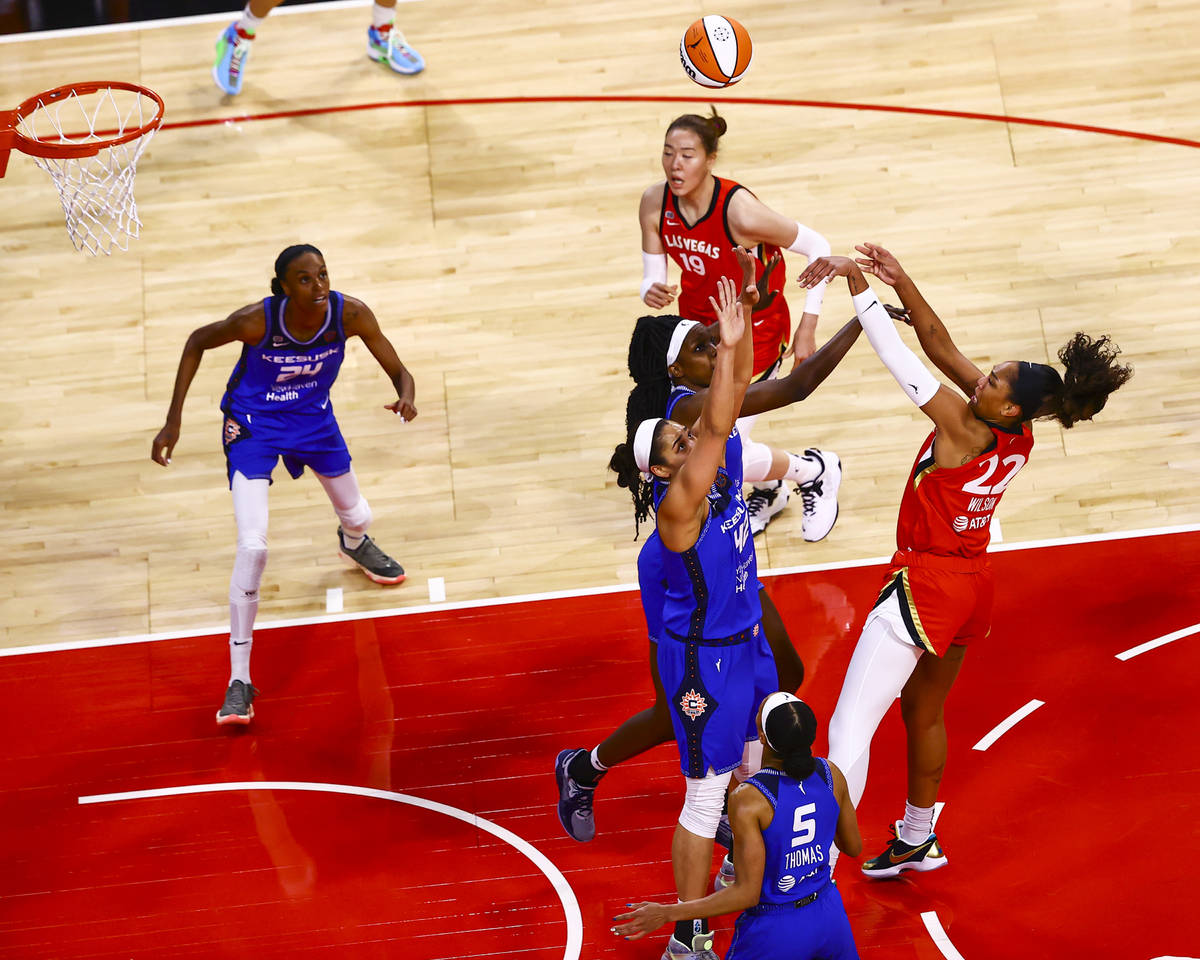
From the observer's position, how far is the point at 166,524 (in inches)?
279

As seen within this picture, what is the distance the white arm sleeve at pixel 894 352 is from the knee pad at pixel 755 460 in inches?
53.9

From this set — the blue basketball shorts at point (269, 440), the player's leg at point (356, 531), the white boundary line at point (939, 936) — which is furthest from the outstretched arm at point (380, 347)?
the white boundary line at point (939, 936)

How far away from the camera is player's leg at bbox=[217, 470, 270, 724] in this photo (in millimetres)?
6043

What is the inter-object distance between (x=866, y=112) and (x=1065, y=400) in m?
4.08

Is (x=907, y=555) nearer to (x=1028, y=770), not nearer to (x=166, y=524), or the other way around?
(x=1028, y=770)

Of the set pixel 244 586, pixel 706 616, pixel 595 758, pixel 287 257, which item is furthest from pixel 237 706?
pixel 706 616

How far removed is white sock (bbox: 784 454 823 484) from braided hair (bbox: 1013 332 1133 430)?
195cm

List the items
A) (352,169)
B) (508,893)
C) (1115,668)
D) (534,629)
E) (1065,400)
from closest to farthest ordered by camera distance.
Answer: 1. (1065,400)
2. (508,893)
3. (1115,668)
4. (534,629)
5. (352,169)

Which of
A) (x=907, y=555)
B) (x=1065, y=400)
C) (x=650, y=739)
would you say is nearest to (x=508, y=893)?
(x=650, y=739)

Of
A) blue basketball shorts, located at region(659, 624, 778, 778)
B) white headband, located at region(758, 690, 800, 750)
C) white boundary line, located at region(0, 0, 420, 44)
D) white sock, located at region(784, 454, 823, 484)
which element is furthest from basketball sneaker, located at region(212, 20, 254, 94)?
white headband, located at region(758, 690, 800, 750)

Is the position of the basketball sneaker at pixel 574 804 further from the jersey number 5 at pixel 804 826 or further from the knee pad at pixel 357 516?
the knee pad at pixel 357 516

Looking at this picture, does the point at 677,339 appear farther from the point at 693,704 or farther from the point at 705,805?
the point at 705,805

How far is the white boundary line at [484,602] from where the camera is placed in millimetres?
6660

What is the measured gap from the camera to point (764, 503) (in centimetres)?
695
